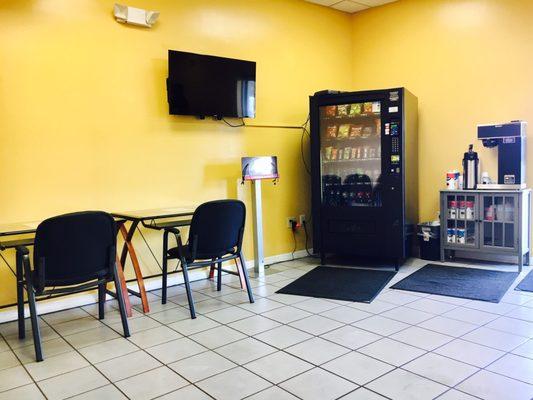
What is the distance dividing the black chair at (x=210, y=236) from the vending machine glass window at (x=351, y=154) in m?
1.61

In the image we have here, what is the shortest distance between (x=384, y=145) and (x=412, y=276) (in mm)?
1318

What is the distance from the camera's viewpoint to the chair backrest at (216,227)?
3445mm

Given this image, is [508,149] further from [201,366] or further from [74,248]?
[74,248]

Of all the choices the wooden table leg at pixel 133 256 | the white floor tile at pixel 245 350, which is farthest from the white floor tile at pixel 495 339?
the wooden table leg at pixel 133 256

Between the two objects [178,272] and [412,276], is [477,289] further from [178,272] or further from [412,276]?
[178,272]

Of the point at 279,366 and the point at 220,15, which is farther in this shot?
the point at 220,15

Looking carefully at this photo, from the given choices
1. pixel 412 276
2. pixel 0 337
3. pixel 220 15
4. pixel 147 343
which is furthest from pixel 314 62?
pixel 0 337

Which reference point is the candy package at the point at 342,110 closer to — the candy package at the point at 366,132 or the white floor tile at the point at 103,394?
the candy package at the point at 366,132

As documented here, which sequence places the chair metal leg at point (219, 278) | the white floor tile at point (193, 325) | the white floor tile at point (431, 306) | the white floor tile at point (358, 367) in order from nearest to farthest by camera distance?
the white floor tile at point (358, 367) < the white floor tile at point (193, 325) < the white floor tile at point (431, 306) < the chair metal leg at point (219, 278)

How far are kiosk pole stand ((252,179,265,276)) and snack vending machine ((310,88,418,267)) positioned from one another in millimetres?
680

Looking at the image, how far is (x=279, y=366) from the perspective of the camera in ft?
8.35

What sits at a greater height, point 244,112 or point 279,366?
point 244,112

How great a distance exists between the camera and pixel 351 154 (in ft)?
16.5

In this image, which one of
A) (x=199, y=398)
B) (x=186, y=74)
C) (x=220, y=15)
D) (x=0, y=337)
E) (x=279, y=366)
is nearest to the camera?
(x=199, y=398)
